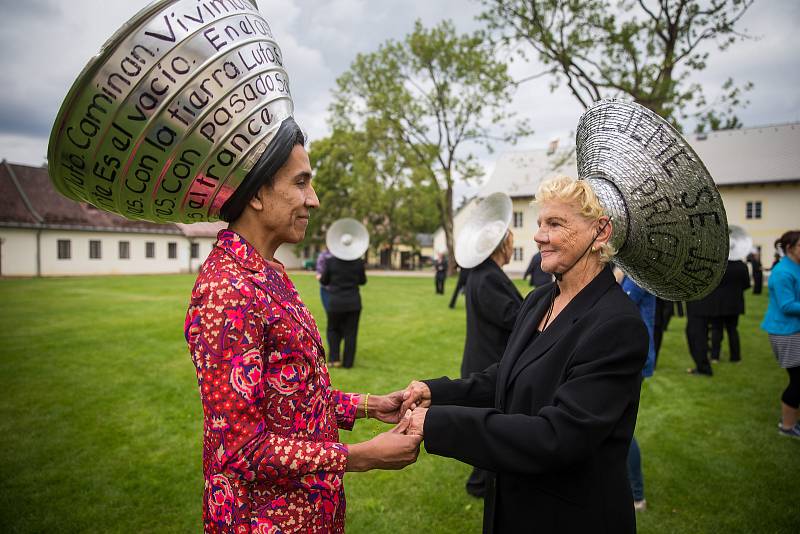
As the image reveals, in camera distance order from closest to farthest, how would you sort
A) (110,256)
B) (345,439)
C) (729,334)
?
(345,439) < (729,334) < (110,256)

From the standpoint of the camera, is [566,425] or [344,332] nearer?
[566,425]

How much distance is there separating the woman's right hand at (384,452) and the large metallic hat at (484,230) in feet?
10.7

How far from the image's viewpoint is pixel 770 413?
22.0 ft

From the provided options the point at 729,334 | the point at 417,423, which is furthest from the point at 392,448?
the point at 729,334

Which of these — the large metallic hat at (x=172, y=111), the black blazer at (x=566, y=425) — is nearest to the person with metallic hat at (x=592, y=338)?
the black blazer at (x=566, y=425)

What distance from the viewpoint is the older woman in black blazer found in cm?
178

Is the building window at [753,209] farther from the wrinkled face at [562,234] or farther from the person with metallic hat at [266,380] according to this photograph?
the person with metallic hat at [266,380]

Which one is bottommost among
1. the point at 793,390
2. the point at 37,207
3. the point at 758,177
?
the point at 793,390

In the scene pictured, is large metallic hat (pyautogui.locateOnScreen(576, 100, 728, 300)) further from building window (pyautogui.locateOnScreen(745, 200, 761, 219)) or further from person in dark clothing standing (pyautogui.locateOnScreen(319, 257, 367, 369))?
building window (pyautogui.locateOnScreen(745, 200, 761, 219))

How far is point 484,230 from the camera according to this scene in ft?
18.7

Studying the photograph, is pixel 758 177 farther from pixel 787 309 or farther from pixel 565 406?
pixel 565 406

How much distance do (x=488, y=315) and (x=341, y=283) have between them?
500cm

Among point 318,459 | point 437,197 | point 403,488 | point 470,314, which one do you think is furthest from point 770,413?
point 437,197

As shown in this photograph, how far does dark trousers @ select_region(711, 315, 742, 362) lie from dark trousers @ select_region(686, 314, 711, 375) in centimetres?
67
